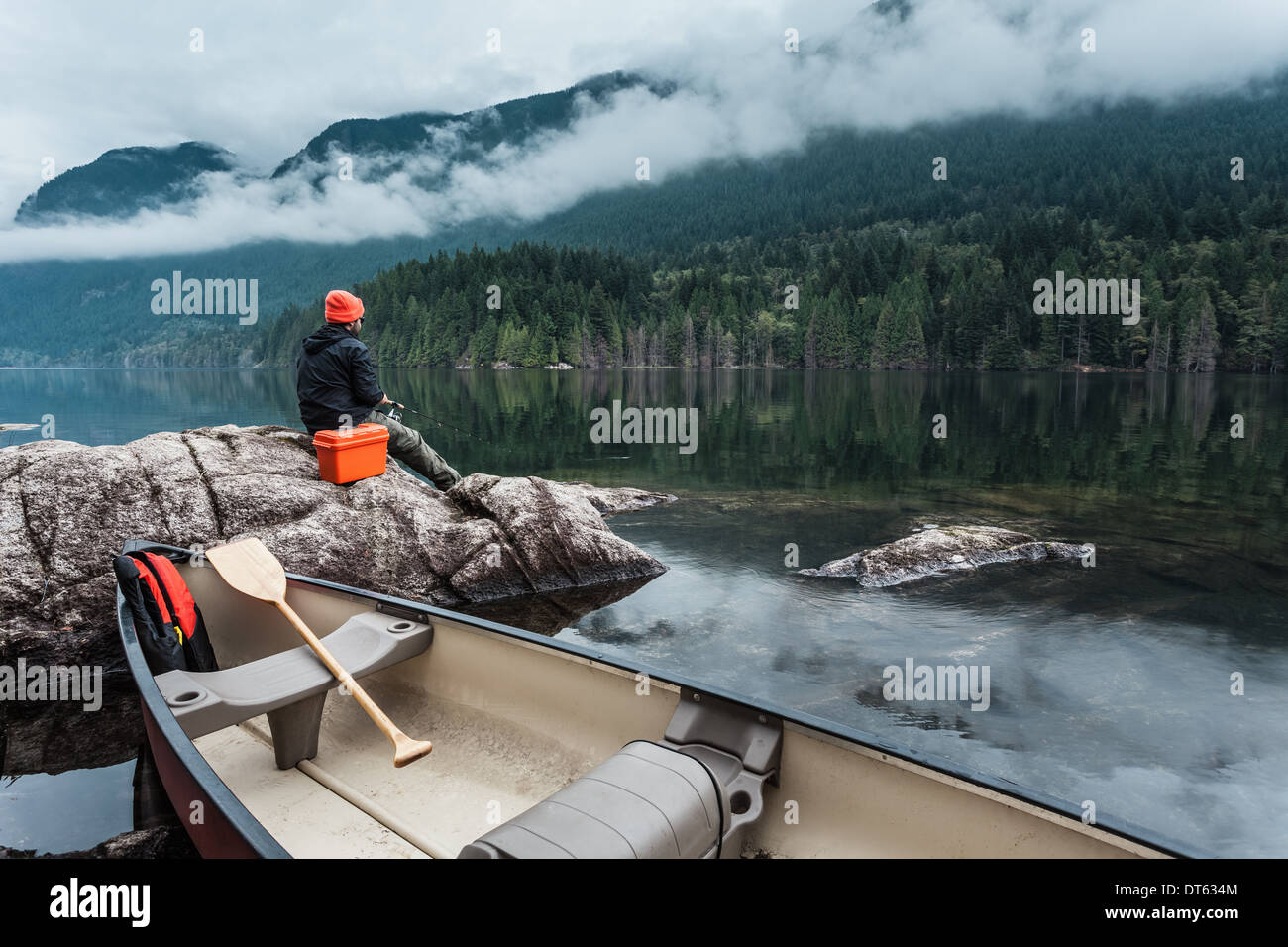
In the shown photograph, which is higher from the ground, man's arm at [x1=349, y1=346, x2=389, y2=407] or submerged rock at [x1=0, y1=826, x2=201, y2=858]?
man's arm at [x1=349, y1=346, x2=389, y2=407]

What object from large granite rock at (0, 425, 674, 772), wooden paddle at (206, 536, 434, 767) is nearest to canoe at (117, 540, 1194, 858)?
wooden paddle at (206, 536, 434, 767)

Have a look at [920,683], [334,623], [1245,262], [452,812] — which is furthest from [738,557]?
[1245,262]

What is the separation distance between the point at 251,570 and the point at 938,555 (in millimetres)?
11441

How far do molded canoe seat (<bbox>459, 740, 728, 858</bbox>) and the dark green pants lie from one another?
9.80 metres

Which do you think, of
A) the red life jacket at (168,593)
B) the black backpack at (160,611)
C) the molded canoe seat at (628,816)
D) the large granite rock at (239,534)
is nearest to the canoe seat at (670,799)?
the molded canoe seat at (628,816)

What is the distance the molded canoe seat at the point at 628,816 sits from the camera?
11.8 ft

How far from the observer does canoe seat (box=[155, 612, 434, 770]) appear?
5.58 m

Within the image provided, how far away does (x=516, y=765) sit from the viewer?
19.9 feet

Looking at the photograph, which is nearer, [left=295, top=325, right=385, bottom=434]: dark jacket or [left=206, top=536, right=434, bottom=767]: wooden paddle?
[left=206, top=536, right=434, bottom=767]: wooden paddle

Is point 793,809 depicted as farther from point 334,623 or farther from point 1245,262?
point 1245,262

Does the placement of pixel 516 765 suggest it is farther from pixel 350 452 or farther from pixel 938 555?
pixel 938 555

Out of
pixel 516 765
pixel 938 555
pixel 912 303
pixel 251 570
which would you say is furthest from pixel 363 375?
pixel 912 303

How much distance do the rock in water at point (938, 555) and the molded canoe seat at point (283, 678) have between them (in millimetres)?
9008

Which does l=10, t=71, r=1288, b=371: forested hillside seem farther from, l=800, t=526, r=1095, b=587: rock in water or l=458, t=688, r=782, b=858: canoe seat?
l=458, t=688, r=782, b=858: canoe seat
